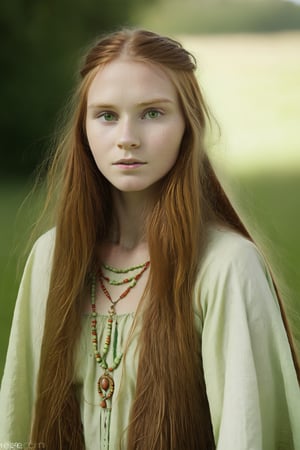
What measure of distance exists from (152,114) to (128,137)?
0.23ft

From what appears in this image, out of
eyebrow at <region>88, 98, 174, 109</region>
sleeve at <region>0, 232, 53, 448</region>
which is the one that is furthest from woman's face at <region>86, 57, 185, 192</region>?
sleeve at <region>0, 232, 53, 448</region>

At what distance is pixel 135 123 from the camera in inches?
66.1

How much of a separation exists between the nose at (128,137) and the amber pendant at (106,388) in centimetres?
45

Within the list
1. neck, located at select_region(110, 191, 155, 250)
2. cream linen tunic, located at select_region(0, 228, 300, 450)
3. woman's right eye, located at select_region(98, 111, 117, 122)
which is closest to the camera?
cream linen tunic, located at select_region(0, 228, 300, 450)

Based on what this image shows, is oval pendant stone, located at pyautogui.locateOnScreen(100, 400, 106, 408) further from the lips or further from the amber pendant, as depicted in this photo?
the lips

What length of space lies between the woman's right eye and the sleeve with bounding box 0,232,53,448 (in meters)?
0.33

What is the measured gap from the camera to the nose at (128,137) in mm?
1661

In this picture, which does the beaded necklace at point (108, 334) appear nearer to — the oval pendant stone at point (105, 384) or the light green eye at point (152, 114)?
the oval pendant stone at point (105, 384)

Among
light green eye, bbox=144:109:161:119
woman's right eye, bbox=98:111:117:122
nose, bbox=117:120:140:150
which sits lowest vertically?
nose, bbox=117:120:140:150

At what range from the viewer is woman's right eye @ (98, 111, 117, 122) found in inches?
67.3

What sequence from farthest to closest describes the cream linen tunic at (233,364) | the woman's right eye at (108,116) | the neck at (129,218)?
the neck at (129,218)
the woman's right eye at (108,116)
the cream linen tunic at (233,364)

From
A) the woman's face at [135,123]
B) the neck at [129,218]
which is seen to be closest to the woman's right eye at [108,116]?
the woman's face at [135,123]

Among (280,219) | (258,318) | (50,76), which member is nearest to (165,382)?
(258,318)

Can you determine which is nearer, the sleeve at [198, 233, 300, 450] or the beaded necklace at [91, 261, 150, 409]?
the sleeve at [198, 233, 300, 450]
